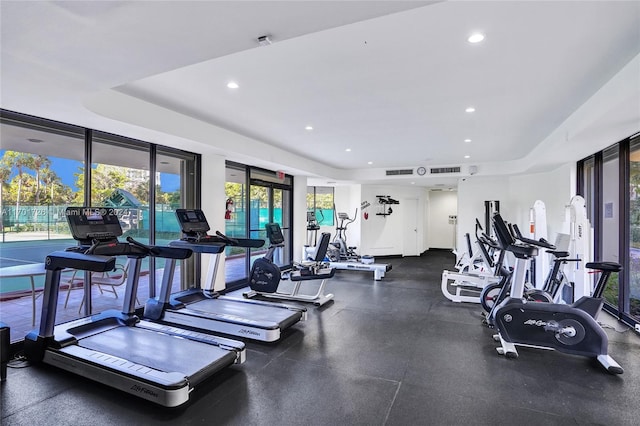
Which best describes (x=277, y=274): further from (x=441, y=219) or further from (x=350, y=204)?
(x=441, y=219)

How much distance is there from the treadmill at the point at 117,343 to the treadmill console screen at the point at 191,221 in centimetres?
65

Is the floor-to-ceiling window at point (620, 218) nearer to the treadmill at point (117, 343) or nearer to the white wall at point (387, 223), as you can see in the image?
the treadmill at point (117, 343)

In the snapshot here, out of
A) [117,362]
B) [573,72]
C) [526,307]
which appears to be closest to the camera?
[117,362]

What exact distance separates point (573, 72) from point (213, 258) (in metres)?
4.84

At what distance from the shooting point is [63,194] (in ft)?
12.9

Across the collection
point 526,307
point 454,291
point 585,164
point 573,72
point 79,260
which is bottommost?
point 454,291

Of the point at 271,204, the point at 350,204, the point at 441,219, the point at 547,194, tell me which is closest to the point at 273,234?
the point at 271,204

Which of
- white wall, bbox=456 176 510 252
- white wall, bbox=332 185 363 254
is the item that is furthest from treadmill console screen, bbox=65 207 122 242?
white wall, bbox=456 176 510 252

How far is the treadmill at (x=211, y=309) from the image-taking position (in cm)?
387

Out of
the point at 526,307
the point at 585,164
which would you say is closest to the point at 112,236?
the point at 526,307

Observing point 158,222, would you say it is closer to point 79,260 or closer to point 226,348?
point 79,260

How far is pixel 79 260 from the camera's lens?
286 cm

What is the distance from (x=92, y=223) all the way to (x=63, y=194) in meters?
1.03

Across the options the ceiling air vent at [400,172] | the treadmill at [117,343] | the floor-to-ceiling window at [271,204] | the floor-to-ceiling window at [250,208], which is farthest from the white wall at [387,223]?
the treadmill at [117,343]
